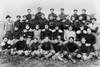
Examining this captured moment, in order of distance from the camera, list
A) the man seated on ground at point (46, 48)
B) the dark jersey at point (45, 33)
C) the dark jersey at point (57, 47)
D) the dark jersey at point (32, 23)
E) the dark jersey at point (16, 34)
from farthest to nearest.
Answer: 1. the dark jersey at point (32, 23)
2. the dark jersey at point (16, 34)
3. the dark jersey at point (45, 33)
4. the dark jersey at point (57, 47)
5. the man seated on ground at point (46, 48)

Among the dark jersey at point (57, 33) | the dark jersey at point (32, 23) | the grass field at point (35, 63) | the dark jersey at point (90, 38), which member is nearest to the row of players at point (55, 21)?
the dark jersey at point (32, 23)

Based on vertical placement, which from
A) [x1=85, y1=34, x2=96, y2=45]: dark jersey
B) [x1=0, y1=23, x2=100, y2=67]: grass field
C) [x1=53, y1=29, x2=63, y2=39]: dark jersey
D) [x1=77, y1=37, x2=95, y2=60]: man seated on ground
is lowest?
[x1=0, y1=23, x2=100, y2=67]: grass field

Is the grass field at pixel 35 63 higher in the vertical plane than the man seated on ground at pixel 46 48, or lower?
lower

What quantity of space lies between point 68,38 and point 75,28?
2.49ft

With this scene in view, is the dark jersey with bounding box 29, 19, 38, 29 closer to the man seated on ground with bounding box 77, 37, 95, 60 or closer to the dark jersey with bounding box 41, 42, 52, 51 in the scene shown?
the dark jersey with bounding box 41, 42, 52, 51

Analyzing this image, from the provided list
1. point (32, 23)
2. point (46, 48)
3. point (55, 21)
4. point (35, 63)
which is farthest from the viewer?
point (32, 23)

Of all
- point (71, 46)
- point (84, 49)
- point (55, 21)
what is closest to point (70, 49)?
point (71, 46)

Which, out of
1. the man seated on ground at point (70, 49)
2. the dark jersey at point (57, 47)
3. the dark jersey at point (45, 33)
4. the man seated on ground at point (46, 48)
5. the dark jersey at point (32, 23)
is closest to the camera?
the man seated on ground at point (70, 49)

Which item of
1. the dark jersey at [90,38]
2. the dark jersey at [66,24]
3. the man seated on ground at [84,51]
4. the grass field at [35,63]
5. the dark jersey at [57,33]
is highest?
the dark jersey at [66,24]

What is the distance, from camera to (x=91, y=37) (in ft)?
35.6

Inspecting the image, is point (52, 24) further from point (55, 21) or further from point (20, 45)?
point (20, 45)

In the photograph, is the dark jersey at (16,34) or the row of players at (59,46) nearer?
the row of players at (59,46)

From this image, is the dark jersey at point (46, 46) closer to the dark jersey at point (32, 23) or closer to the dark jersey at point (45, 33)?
the dark jersey at point (45, 33)

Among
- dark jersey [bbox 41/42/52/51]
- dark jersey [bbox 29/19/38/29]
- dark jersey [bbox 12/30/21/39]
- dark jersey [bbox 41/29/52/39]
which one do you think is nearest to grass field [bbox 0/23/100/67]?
dark jersey [bbox 41/42/52/51]
